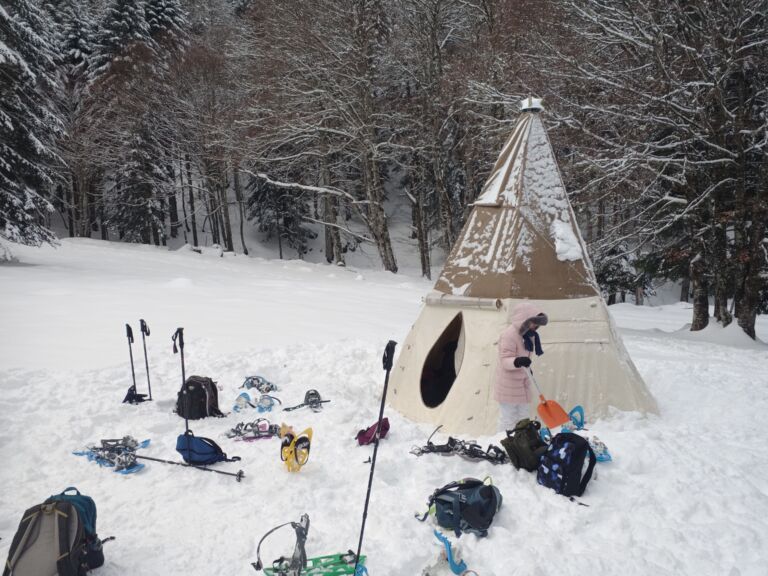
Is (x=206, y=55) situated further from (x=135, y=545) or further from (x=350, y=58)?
(x=135, y=545)

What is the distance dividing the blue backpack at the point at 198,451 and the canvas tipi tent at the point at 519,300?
2221mm

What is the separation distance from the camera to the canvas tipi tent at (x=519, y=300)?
552cm

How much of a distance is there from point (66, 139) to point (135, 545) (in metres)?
25.0

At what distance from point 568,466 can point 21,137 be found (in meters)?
18.5

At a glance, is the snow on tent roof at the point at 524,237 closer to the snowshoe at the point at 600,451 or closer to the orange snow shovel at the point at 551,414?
the orange snow shovel at the point at 551,414

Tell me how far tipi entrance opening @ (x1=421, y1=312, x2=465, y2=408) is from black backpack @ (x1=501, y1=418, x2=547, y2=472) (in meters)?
2.41

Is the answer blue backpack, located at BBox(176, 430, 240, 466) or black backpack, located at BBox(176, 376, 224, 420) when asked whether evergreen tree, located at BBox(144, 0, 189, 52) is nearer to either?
black backpack, located at BBox(176, 376, 224, 420)

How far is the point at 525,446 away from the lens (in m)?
4.43

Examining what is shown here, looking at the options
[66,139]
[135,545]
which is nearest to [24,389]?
[135,545]

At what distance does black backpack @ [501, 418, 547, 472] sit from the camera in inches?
173

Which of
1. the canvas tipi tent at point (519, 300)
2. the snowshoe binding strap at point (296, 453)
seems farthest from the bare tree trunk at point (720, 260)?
the snowshoe binding strap at point (296, 453)

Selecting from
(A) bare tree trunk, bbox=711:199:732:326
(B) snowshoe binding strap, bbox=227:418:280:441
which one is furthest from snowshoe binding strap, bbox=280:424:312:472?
(A) bare tree trunk, bbox=711:199:732:326

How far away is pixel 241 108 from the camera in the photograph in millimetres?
18969

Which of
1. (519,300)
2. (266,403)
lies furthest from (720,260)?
(266,403)
